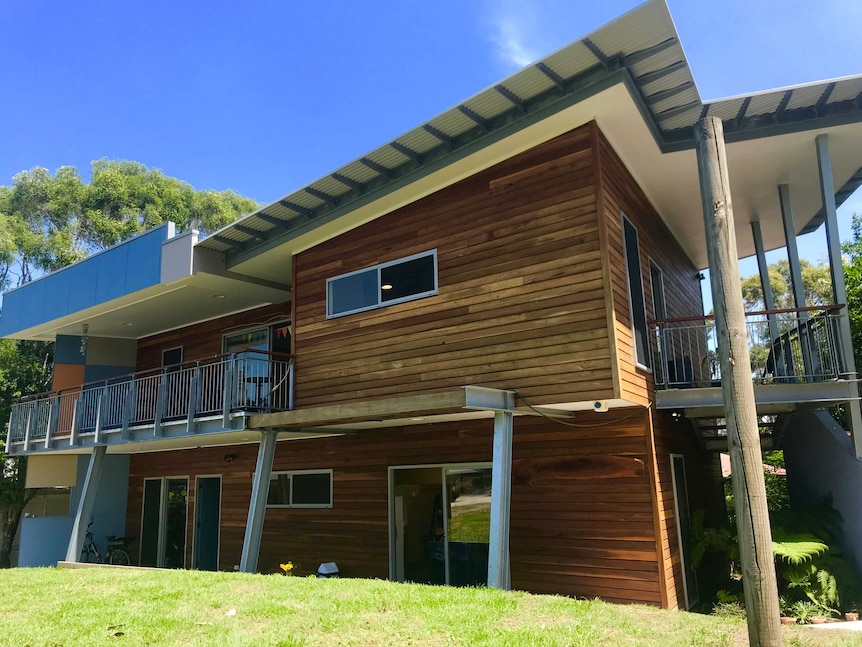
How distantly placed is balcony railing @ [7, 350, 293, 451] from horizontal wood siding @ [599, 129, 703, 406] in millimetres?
5520

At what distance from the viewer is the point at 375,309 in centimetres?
966

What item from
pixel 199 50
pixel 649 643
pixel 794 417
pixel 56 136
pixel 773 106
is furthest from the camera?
pixel 56 136

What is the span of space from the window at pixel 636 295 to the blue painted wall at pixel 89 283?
833 centimetres

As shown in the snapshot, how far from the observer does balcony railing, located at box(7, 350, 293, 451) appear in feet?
34.4

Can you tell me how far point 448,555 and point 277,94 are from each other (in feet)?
60.6

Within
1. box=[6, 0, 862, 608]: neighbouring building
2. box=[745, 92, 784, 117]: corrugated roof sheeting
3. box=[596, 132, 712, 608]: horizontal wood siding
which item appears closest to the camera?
box=[596, 132, 712, 608]: horizontal wood siding

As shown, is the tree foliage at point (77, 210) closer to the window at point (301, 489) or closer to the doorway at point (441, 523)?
the window at point (301, 489)

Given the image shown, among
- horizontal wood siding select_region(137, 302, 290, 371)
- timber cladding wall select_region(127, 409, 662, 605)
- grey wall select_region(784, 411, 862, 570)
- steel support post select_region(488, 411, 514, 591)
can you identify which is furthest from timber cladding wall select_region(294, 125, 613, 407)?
horizontal wood siding select_region(137, 302, 290, 371)

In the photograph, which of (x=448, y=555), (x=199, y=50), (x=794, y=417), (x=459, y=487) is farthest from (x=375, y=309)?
(x=199, y=50)

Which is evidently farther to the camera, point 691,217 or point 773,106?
point 691,217

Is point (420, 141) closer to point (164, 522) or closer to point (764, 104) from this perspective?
point (764, 104)

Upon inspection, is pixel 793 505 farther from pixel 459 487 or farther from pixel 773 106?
pixel 773 106

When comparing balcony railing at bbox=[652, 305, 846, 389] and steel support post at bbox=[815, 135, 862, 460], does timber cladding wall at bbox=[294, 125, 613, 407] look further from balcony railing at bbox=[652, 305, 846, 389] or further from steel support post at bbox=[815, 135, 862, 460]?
steel support post at bbox=[815, 135, 862, 460]

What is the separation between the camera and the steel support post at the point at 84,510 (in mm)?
12227
